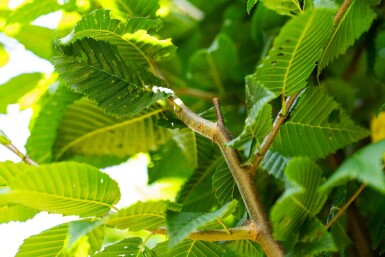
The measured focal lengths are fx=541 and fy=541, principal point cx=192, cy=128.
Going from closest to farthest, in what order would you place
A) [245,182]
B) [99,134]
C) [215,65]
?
[245,182]
[99,134]
[215,65]

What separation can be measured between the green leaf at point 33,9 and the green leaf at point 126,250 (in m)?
0.30

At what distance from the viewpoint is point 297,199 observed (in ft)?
1.29

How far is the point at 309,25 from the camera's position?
0.39 m

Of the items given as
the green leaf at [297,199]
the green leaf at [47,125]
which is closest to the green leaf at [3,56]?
the green leaf at [47,125]

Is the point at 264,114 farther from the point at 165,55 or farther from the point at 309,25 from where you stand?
the point at 165,55

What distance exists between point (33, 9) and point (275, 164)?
13.1 inches

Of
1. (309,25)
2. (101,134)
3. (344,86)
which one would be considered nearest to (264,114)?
(309,25)

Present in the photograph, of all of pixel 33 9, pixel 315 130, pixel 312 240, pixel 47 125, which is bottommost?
pixel 312 240

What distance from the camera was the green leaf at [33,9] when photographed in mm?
630

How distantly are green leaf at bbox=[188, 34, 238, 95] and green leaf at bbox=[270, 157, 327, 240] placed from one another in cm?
38

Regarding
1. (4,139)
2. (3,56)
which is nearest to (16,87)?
(3,56)

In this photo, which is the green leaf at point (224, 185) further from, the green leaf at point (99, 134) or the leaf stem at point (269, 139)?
the green leaf at point (99, 134)

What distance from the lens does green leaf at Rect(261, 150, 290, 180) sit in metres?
0.58

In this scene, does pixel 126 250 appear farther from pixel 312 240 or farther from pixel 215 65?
pixel 215 65
